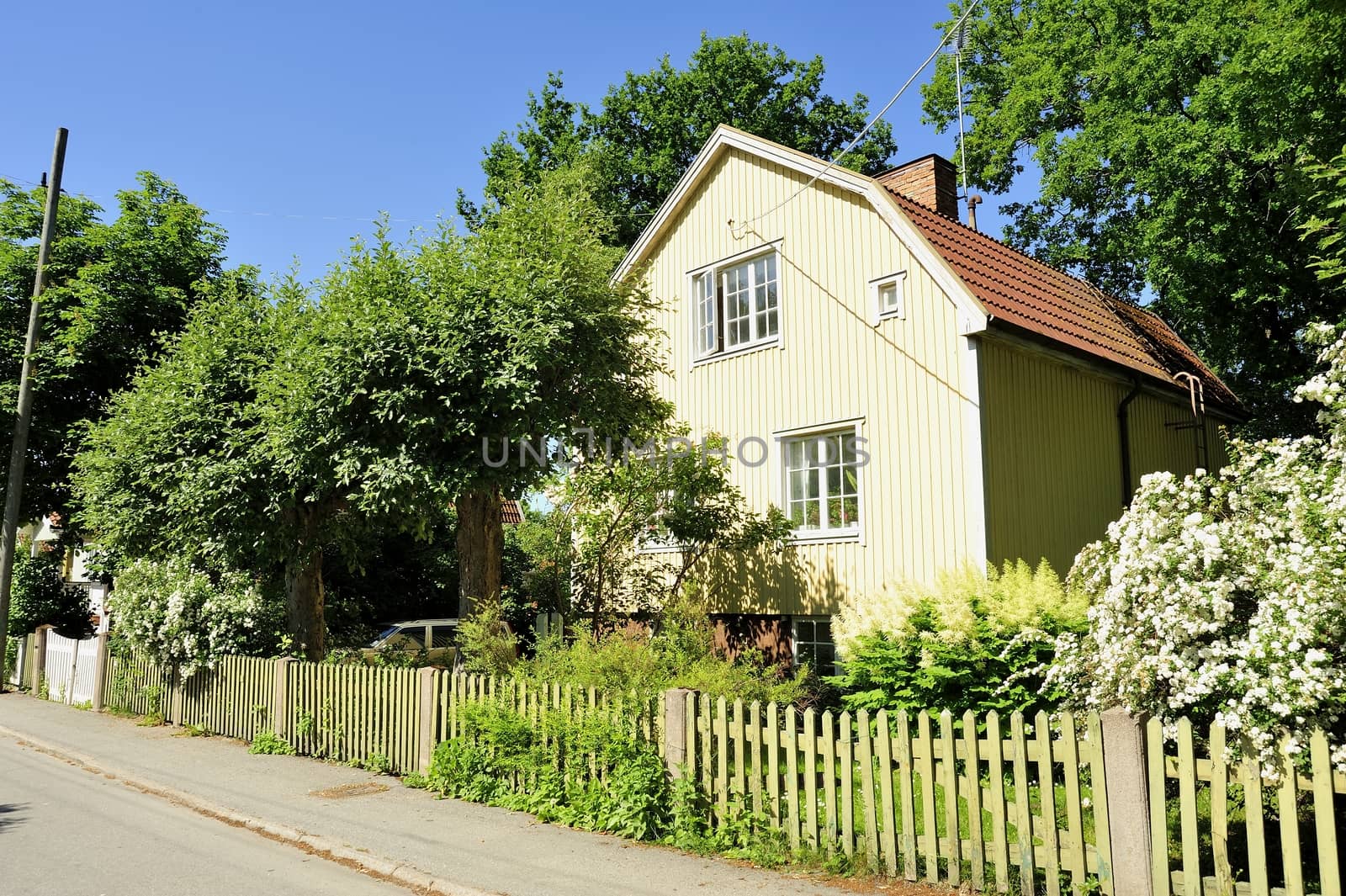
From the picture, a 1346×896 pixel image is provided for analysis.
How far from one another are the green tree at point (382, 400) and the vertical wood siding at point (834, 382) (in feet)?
7.18

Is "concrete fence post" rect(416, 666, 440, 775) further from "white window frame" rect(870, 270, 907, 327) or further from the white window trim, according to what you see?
"white window frame" rect(870, 270, 907, 327)

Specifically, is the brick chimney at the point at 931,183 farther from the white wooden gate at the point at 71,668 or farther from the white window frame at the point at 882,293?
the white wooden gate at the point at 71,668

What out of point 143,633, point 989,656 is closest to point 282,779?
point 143,633

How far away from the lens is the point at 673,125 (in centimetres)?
3092

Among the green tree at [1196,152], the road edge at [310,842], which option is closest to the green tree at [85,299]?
the road edge at [310,842]

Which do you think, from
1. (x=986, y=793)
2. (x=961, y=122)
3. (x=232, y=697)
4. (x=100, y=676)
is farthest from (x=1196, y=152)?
(x=100, y=676)

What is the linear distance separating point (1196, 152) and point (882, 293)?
368 inches

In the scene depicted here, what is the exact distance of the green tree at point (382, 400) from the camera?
10.9 m

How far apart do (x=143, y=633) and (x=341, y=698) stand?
524 centimetres

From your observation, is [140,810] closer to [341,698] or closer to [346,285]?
[341,698]

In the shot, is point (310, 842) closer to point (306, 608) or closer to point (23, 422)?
point (306, 608)

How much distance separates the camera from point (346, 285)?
12.0m

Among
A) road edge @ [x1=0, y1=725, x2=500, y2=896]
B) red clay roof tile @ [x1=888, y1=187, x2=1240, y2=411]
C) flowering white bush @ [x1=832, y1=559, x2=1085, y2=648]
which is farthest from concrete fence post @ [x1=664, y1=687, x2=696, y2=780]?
red clay roof tile @ [x1=888, y1=187, x2=1240, y2=411]

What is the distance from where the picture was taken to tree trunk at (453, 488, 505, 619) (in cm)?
1234
